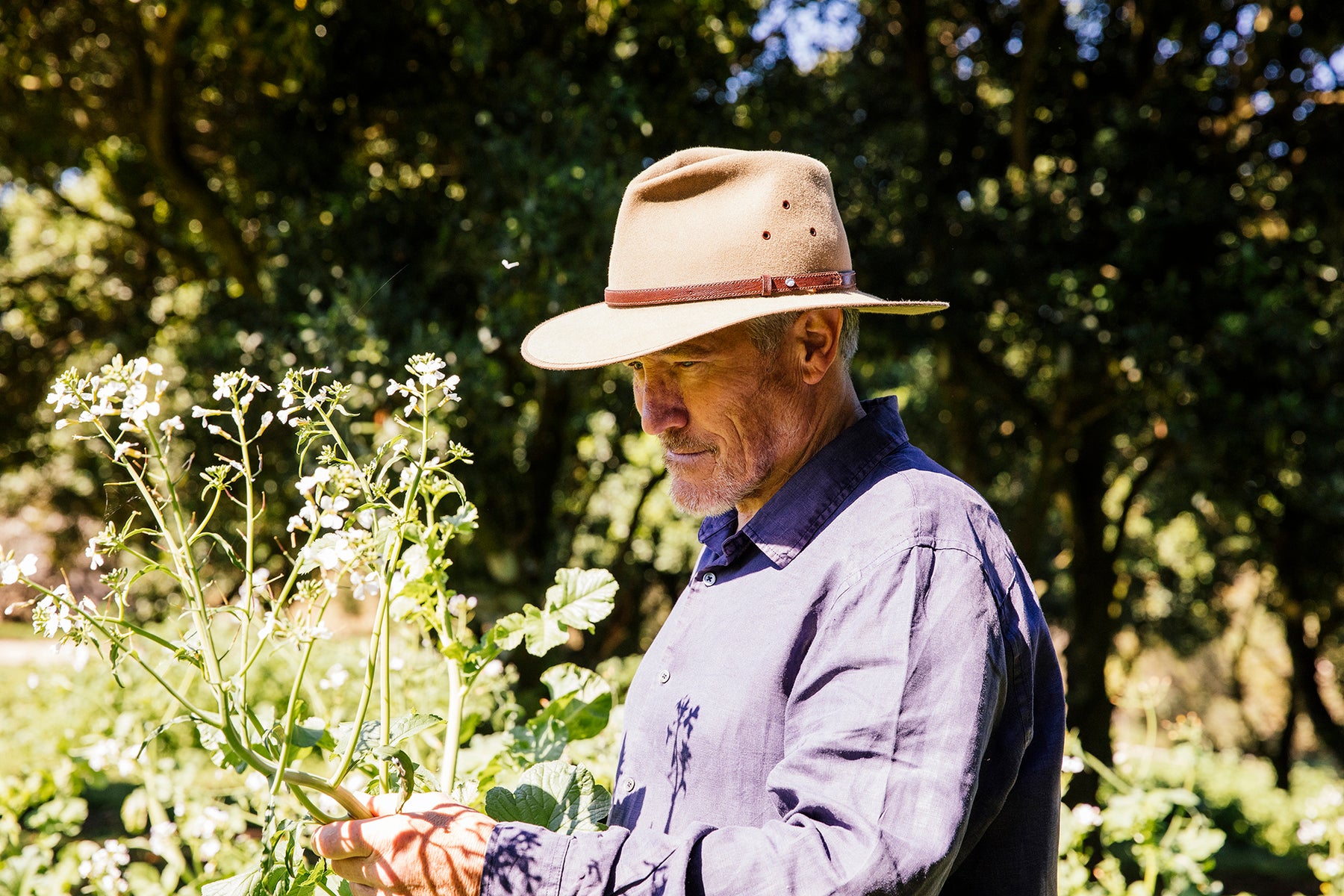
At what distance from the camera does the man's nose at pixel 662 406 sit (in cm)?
167

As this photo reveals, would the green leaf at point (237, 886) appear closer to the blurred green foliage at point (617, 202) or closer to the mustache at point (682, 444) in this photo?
the mustache at point (682, 444)

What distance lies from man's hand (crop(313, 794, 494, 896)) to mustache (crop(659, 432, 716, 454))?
0.63 meters

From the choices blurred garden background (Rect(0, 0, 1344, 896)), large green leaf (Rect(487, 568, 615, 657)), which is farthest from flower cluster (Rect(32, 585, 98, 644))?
blurred garden background (Rect(0, 0, 1344, 896))

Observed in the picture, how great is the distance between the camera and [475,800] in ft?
5.67

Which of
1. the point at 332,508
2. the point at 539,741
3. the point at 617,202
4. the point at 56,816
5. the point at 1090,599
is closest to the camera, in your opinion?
the point at 332,508

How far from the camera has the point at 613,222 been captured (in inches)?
197

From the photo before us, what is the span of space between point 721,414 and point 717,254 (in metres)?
0.25

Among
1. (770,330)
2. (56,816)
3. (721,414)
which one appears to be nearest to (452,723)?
(721,414)

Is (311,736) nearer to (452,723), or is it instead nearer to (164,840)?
(452,723)

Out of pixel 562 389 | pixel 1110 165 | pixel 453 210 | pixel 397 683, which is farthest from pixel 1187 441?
pixel 397 683

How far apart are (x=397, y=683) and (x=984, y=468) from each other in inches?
255

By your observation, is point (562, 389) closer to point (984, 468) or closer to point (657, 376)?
point (984, 468)

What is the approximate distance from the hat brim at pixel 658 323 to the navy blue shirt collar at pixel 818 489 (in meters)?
0.19

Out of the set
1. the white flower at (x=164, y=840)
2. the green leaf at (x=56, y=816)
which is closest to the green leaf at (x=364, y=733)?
the white flower at (x=164, y=840)
